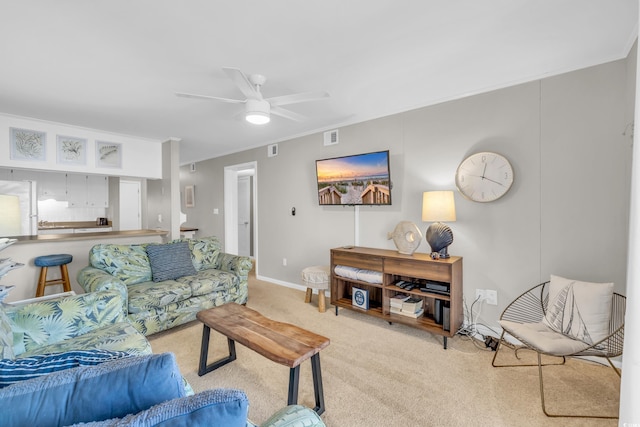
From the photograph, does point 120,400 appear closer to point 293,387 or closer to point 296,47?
point 293,387

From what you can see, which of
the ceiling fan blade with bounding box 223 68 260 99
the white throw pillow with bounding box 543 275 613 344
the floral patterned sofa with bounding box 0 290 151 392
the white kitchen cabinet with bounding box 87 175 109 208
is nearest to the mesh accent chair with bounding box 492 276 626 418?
the white throw pillow with bounding box 543 275 613 344

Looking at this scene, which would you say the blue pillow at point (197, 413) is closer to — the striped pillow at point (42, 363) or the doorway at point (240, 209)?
the striped pillow at point (42, 363)

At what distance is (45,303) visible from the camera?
181 cm

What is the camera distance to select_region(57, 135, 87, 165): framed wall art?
3.75m

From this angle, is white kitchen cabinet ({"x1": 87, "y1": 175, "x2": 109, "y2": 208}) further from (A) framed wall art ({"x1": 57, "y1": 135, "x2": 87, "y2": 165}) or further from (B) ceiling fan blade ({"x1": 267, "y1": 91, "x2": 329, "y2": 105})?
(B) ceiling fan blade ({"x1": 267, "y1": 91, "x2": 329, "y2": 105})

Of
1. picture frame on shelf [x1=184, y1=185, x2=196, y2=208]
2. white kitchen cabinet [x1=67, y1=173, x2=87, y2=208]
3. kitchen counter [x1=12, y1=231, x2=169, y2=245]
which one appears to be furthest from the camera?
picture frame on shelf [x1=184, y1=185, x2=196, y2=208]

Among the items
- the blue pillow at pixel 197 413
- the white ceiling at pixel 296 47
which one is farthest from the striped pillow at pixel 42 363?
the white ceiling at pixel 296 47

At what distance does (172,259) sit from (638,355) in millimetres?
3625

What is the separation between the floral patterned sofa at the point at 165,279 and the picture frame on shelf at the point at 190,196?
9.54 feet

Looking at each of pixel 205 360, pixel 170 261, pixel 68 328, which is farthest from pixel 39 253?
pixel 205 360

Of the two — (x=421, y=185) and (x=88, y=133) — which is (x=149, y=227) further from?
(x=421, y=185)

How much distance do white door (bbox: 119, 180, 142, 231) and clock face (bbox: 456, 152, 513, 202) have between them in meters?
6.39

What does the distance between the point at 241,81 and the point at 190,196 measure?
5.04 meters

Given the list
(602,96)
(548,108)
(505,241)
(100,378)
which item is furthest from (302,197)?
(100,378)
